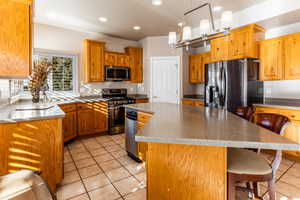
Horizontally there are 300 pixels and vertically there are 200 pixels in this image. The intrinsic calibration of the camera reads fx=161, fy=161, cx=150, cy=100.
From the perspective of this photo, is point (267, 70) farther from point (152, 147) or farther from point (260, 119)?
point (152, 147)

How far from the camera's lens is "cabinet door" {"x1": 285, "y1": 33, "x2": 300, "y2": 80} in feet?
9.78

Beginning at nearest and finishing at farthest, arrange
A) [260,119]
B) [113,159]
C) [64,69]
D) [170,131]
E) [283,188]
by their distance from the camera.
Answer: [170,131] < [260,119] < [283,188] < [113,159] < [64,69]

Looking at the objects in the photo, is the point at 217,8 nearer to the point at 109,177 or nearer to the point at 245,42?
the point at 245,42

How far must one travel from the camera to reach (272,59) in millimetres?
3283

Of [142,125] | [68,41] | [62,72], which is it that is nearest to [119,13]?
[68,41]

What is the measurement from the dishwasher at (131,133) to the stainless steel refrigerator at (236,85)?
1980mm

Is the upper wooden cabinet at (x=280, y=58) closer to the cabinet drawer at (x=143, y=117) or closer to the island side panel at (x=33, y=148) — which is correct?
the cabinet drawer at (x=143, y=117)

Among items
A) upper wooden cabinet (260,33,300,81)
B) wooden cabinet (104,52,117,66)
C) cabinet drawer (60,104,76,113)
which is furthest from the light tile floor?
wooden cabinet (104,52,117,66)

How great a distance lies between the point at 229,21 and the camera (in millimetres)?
1934

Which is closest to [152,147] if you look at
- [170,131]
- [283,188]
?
[170,131]

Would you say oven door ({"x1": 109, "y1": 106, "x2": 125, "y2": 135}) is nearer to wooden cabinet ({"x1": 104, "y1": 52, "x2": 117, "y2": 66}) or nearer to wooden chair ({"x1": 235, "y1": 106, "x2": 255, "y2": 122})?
wooden cabinet ({"x1": 104, "y1": 52, "x2": 117, "y2": 66})

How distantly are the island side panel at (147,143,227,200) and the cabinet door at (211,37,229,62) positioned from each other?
3147 millimetres

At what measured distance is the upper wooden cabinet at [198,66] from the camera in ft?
15.3

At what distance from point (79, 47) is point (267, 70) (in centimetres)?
459
